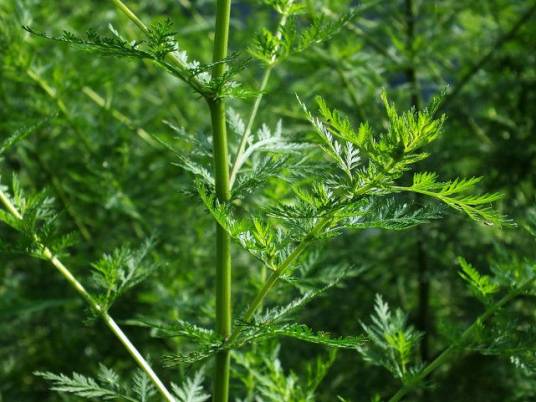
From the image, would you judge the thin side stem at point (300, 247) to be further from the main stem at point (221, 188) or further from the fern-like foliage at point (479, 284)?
the fern-like foliage at point (479, 284)

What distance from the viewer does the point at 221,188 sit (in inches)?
30.4

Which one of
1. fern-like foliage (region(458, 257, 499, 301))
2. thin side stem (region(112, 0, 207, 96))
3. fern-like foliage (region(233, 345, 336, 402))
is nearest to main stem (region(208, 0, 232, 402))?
thin side stem (region(112, 0, 207, 96))

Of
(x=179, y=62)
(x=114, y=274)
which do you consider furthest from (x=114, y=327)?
(x=179, y=62)

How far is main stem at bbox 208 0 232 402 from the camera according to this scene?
731mm

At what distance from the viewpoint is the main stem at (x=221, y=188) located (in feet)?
2.40

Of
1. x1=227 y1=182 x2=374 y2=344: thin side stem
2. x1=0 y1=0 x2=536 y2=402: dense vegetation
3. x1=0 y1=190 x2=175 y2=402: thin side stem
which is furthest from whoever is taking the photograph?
x1=0 y1=0 x2=536 y2=402: dense vegetation

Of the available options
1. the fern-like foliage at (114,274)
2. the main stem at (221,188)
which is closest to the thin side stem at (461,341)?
the main stem at (221,188)

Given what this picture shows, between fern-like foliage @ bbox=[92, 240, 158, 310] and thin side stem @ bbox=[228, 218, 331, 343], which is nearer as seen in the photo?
thin side stem @ bbox=[228, 218, 331, 343]

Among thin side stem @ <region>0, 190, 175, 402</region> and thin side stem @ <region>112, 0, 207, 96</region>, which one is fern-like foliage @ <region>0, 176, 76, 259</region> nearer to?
thin side stem @ <region>0, 190, 175, 402</region>

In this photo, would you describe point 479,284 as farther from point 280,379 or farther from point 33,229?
point 33,229

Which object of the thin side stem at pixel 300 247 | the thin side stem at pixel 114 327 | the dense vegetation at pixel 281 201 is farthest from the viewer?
the dense vegetation at pixel 281 201

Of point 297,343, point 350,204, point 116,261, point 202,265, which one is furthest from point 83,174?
point 350,204

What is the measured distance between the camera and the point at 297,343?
5.28ft

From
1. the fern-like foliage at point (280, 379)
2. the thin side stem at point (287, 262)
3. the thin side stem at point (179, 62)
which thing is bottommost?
the fern-like foliage at point (280, 379)
